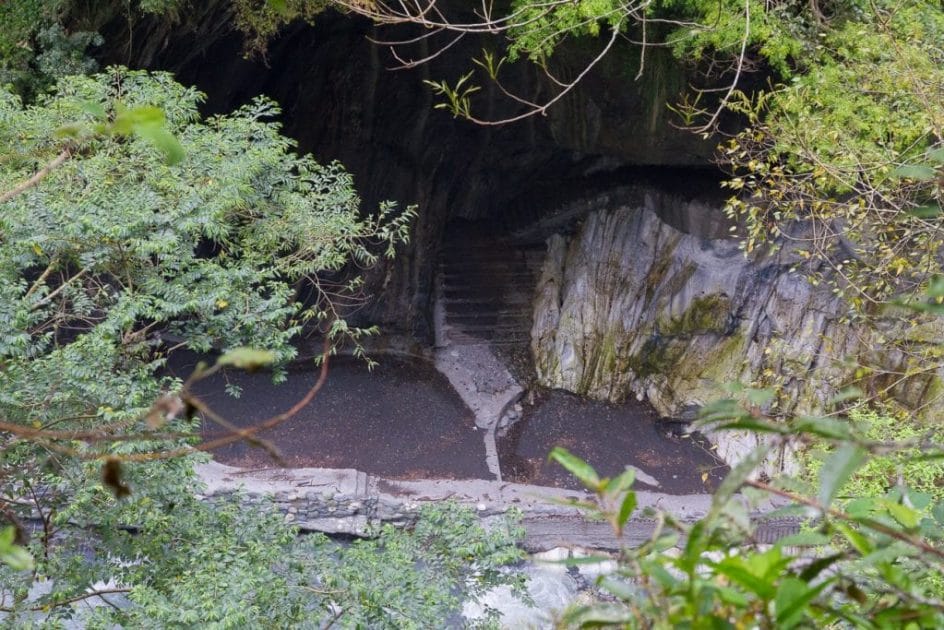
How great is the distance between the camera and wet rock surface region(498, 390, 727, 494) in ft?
23.6

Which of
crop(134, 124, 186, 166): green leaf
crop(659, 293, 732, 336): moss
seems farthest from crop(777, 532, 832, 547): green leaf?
crop(659, 293, 732, 336): moss

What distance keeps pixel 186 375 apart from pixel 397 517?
2350 millimetres

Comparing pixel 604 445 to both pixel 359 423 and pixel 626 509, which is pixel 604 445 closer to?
pixel 359 423

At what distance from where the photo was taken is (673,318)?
25.9 ft

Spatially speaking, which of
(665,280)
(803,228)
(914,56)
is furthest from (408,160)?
(914,56)

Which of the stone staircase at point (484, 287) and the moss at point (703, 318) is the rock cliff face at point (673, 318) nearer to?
the moss at point (703, 318)

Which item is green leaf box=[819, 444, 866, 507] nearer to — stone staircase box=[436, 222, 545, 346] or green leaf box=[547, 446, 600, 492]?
green leaf box=[547, 446, 600, 492]

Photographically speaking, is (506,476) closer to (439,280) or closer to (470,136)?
(439,280)

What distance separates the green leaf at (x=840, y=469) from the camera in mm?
721

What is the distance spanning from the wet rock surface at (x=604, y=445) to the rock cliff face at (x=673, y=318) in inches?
9.7

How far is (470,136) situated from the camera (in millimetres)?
9375

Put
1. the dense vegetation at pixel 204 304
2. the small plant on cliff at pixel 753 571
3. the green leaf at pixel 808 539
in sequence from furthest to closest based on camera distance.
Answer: the dense vegetation at pixel 204 304, the green leaf at pixel 808 539, the small plant on cliff at pixel 753 571

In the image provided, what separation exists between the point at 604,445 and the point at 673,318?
1.51 m

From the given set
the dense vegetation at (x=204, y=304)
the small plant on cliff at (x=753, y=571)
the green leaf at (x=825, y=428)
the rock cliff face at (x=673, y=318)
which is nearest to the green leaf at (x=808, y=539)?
the small plant on cliff at (x=753, y=571)
